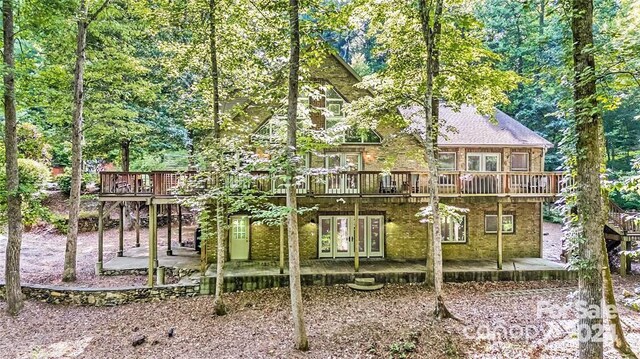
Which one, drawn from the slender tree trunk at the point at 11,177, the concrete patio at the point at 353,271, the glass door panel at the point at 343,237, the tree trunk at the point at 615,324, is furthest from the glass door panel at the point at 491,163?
the slender tree trunk at the point at 11,177

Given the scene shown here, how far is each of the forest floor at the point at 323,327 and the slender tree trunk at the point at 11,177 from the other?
72 centimetres

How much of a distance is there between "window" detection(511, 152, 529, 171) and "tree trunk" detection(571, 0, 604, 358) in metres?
10.2

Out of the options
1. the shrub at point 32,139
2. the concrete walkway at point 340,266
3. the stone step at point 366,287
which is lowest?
the stone step at point 366,287

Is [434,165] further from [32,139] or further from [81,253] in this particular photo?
[32,139]

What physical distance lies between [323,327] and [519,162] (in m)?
12.2

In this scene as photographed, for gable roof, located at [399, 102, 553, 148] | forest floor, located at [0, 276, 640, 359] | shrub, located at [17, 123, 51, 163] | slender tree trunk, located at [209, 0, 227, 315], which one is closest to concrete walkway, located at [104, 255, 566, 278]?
forest floor, located at [0, 276, 640, 359]

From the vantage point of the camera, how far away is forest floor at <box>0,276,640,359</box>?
7977 mm

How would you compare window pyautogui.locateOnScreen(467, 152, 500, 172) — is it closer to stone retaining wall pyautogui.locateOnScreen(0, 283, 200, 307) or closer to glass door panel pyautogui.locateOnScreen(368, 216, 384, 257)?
glass door panel pyautogui.locateOnScreen(368, 216, 384, 257)

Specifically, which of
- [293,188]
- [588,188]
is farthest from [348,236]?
[588,188]

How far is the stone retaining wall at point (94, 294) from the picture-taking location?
11.1m

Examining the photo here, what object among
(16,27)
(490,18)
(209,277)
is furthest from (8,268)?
(490,18)

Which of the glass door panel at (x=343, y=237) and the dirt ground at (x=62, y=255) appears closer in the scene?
the dirt ground at (x=62, y=255)

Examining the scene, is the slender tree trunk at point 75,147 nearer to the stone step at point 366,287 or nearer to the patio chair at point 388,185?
the stone step at point 366,287

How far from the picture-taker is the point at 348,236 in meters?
15.0
